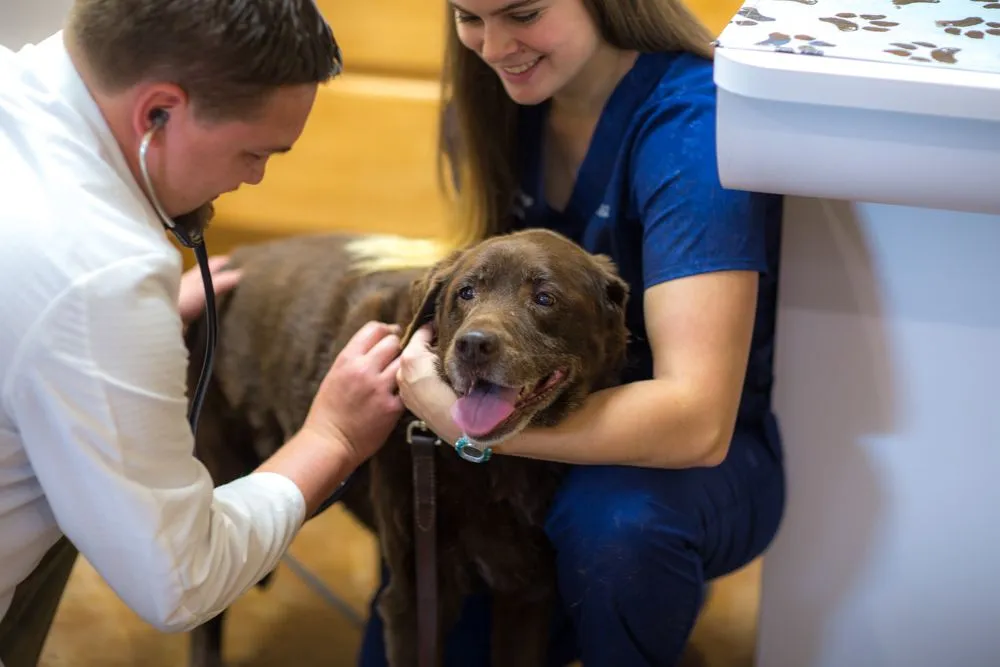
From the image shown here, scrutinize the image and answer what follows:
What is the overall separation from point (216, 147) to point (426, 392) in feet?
1.41

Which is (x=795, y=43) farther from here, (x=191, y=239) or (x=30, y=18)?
(x=30, y=18)

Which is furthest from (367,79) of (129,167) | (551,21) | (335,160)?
(129,167)

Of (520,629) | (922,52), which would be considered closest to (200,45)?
(922,52)

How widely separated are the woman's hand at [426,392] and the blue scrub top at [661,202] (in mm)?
296

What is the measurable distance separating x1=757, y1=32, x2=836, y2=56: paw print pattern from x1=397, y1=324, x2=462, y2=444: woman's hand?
56 cm

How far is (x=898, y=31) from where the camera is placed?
1.22 m

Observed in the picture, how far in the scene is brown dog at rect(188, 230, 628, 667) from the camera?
1393 mm

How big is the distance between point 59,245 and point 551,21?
74 centimetres

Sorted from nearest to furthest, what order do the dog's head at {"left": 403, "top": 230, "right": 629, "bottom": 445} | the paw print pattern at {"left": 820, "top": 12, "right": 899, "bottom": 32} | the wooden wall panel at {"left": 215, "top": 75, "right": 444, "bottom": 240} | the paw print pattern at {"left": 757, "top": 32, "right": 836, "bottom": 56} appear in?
the paw print pattern at {"left": 757, "top": 32, "right": 836, "bottom": 56}, the paw print pattern at {"left": 820, "top": 12, "right": 899, "bottom": 32}, the dog's head at {"left": 403, "top": 230, "right": 629, "bottom": 445}, the wooden wall panel at {"left": 215, "top": 75, "right": 444, "bottom": 240}

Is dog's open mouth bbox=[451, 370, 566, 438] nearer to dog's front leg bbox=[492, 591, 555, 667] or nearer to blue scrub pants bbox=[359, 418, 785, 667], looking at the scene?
blue scrub pants bbox=[359, 418, 785, 667]

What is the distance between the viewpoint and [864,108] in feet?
Answer: 3.57

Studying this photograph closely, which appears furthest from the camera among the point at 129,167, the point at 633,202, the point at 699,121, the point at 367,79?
the point at 367,79

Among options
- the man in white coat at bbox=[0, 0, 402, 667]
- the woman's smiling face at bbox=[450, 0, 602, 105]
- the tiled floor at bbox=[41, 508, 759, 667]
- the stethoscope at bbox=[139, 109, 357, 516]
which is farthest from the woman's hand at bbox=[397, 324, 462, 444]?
the tiled floor at bbox=[41, 508, 759, 667]

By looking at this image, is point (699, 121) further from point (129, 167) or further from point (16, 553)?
point (16, 553)
